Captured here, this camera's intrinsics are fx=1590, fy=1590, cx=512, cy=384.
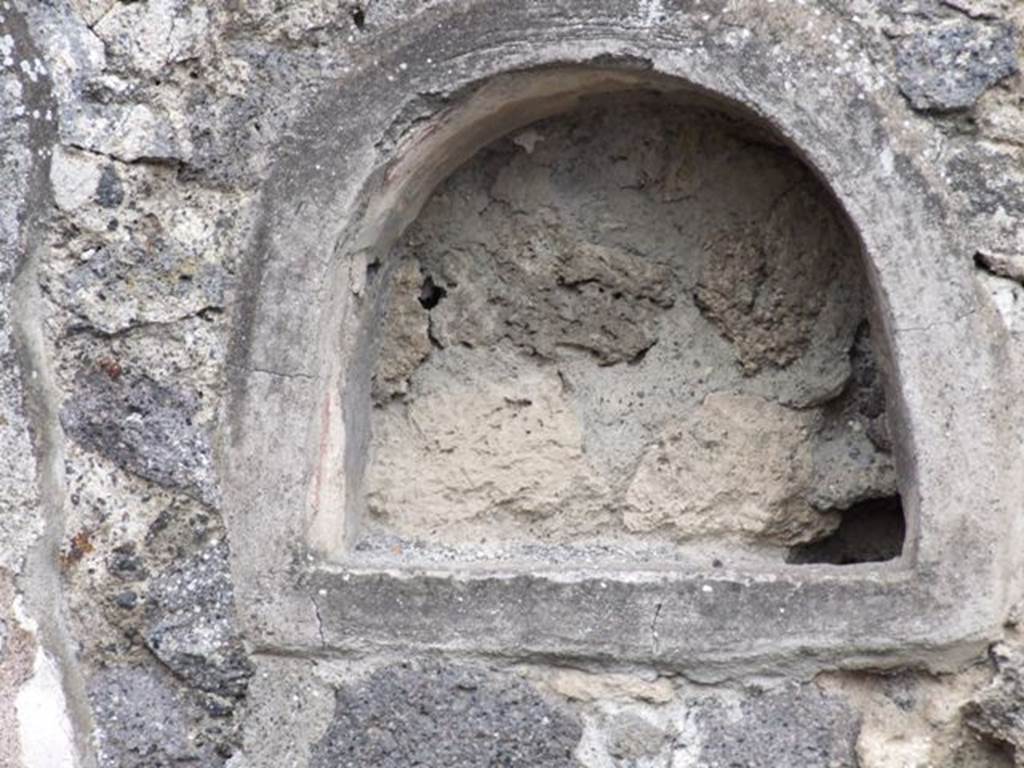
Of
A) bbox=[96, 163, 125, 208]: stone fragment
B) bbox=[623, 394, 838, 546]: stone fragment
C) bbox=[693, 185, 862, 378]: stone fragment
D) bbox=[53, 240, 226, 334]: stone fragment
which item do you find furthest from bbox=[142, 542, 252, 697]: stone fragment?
bbox=[693, 185, 862, 378]: stone fragment

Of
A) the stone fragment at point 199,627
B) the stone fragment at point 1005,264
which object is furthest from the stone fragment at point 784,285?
the stone fragment at point 199,627

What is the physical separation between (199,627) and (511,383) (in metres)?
0.59

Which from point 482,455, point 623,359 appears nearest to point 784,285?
point 623,359

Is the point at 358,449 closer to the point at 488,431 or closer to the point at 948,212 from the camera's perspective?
the point at 488,431

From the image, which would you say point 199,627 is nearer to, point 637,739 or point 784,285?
point 637,739

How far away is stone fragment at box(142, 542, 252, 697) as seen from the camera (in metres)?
2.19

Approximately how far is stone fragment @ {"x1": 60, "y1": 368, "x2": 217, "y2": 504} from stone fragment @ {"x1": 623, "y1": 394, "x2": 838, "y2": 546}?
2.08 ft

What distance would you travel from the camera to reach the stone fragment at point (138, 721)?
221 centimetres

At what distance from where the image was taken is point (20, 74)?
2188mm

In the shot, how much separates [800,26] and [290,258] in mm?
736

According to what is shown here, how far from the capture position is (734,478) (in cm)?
234

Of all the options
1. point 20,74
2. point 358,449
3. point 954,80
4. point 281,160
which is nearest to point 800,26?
point 954,80

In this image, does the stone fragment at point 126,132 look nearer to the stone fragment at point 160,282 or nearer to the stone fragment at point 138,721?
the stone fragment at point 160,282

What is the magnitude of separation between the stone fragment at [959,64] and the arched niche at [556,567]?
68 mm
